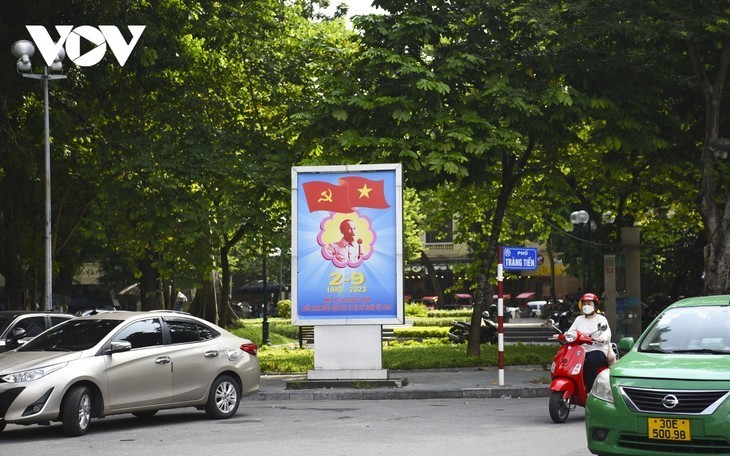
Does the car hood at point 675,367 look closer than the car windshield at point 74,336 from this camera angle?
Yes

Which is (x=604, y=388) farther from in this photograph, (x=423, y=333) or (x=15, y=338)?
(x=423, y=333)

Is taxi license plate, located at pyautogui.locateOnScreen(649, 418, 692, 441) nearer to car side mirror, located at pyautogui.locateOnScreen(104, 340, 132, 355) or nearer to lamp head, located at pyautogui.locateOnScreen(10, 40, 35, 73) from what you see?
car side mirror, located at pyautogui.locateOnScreen(104, 340, 132, 355)

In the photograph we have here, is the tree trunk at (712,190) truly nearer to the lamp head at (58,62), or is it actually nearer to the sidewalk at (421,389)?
the sidewalk at (421,389)

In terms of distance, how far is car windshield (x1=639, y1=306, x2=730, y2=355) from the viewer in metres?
10.1

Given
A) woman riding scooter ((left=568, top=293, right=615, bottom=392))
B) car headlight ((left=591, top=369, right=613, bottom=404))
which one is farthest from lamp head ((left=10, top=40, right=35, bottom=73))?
car headlight ((left=591, top=369, right=613, bottom=404))

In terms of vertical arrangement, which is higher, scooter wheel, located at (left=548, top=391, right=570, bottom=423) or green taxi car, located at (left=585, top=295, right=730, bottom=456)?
green taxi car, located at (left=585, top=295, right=730, bottom=456)

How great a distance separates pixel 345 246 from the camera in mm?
20469

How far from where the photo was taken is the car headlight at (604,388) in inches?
374

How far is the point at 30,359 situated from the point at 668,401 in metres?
7.93

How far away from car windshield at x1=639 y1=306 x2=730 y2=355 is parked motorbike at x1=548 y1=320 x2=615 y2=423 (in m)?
3.36

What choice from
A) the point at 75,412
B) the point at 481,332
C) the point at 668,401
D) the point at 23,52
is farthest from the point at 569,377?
the point at 481,332

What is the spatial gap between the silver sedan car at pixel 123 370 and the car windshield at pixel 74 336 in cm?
1

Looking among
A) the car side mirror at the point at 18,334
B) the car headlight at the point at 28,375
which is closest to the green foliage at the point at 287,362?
the car side mirror at the point at 18,334

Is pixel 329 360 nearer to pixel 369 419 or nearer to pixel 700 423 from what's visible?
pixel 369 419
